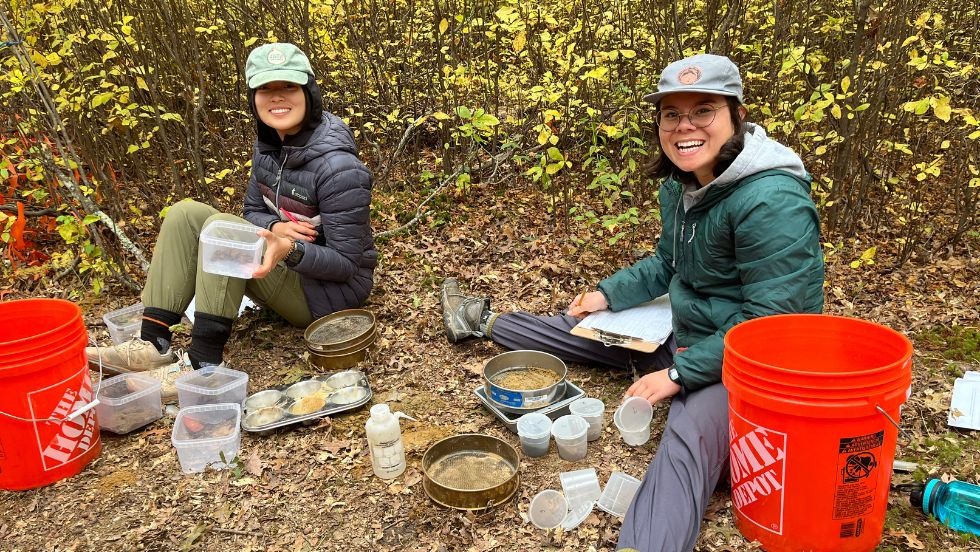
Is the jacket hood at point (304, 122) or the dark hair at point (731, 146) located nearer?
the dark hair at point (731, 146)

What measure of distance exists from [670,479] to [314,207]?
248 centimetres

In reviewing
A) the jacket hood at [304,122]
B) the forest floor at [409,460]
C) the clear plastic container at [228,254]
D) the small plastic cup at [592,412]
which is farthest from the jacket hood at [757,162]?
the clear plastic container at [228,254]

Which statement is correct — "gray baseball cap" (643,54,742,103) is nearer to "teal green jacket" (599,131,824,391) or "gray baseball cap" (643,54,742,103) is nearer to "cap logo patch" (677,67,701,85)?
"cap logo patch" (677,67,701,85)

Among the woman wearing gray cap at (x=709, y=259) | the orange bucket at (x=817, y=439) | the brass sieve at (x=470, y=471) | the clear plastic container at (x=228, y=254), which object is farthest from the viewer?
the clear plastic container at (x=228, y=254)

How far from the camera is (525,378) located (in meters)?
3.31

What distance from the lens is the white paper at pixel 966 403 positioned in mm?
2812

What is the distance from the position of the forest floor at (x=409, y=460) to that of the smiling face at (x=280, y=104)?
135cm

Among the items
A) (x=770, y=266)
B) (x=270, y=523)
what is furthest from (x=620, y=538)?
(x=270, y=523)

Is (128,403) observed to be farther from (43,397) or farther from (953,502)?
(953,502)

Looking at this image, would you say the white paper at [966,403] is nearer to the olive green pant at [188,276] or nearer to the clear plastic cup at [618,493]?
the clear plastic cup at [618,493]

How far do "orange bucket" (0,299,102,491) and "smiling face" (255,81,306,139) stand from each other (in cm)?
138

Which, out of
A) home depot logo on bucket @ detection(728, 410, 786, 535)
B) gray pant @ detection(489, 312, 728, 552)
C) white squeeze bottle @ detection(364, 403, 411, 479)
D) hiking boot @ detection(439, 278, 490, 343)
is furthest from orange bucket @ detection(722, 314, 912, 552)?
hiking boot @ detection(439, 278, 490, 343)

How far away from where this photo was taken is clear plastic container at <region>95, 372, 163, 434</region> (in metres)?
3.11

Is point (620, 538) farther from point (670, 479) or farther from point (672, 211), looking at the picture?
point (672, 211)
